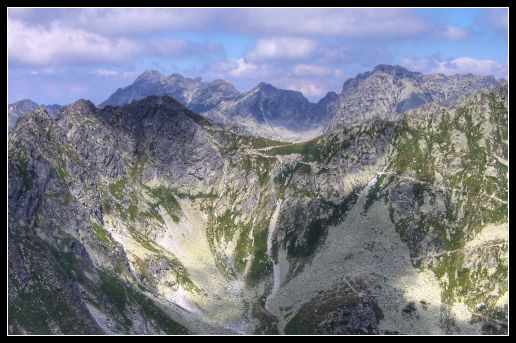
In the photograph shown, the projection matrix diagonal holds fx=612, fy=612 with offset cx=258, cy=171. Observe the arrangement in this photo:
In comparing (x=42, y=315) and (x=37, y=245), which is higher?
(x=37, y=245)
